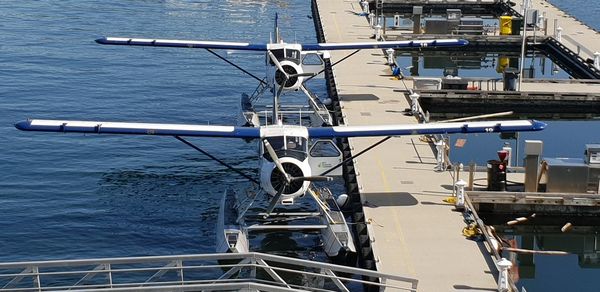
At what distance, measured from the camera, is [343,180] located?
41.4 meters

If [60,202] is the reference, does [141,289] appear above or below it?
above

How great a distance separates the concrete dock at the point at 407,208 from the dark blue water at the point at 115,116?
17.8 ft

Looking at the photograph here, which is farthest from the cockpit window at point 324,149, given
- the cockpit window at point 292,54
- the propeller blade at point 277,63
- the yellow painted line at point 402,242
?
the cockpit window at point 292,54

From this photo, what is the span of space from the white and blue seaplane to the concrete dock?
1343 mm

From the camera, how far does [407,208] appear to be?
33.8 m

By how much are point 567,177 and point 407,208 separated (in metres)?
5.95

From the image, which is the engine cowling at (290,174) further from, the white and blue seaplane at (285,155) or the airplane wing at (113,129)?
the airplane wing at (113,129)

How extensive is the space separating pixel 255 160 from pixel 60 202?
28.7 feet

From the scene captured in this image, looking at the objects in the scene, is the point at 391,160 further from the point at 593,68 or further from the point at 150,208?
the point at 593,68

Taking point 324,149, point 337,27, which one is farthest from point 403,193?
point 337,27

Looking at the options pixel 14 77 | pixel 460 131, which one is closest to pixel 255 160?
pixel 460 131

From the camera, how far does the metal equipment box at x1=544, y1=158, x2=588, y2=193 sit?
117ft

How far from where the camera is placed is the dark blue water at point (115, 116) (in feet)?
118

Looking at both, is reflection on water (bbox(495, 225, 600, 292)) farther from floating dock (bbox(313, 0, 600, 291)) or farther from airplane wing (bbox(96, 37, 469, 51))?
airplane wing (bbox(96, 37, 469, 51))
